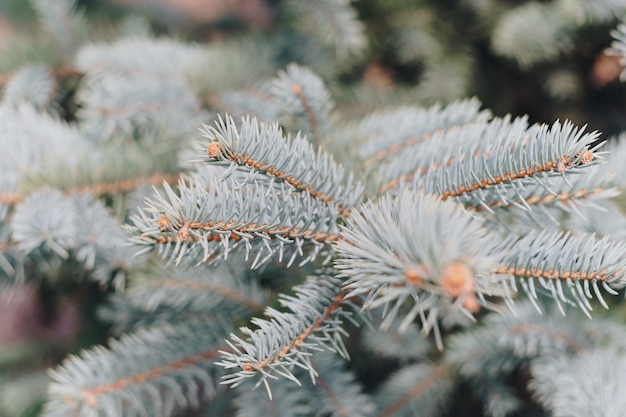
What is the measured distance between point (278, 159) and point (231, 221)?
0.04 meters

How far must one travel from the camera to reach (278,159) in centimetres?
31

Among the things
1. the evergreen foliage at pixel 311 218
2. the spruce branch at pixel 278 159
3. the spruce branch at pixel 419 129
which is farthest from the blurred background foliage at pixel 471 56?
the spruce branch at pixel 278 159

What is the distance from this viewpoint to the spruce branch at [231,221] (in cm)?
29

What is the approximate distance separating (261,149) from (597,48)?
525 mm

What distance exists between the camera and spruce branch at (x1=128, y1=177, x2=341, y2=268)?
293 mm

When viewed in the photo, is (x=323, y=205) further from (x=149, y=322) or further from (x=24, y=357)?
(x=24, y=357)

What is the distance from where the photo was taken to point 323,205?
342mm

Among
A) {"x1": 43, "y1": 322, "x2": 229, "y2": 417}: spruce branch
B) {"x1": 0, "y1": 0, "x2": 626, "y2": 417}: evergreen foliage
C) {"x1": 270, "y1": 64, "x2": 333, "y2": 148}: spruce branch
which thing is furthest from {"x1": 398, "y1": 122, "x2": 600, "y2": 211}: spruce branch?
{"x1": 43, "y1": 322, "x2": 229, "y2": 417}: spruce branch

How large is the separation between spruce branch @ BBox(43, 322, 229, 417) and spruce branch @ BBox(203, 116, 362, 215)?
0.63 ft

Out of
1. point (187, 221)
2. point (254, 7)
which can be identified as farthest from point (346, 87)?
point (187, 221)

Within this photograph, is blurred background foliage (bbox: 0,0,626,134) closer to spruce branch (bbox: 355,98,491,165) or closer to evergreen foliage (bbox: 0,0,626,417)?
evergreen foliage (bbox: 0,0,626,417)

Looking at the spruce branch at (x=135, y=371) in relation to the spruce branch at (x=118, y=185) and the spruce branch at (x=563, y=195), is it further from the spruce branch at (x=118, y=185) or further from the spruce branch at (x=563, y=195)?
the spruce branch at (x=563, y=195)

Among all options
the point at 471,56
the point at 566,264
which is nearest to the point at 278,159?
the point at 566,264

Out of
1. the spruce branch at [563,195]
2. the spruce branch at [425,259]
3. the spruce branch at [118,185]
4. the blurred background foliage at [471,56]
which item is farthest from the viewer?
the blurred background foliage at [471,56]
